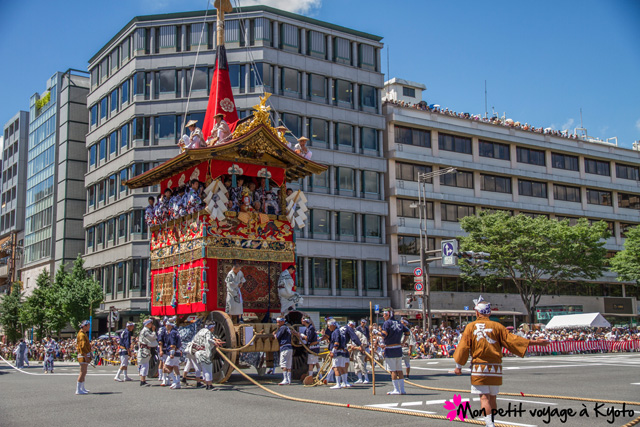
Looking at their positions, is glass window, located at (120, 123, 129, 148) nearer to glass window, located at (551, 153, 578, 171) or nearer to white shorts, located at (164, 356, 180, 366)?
white shorts, located at (164, 356, 180, 366)

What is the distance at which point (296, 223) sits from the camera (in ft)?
70.6

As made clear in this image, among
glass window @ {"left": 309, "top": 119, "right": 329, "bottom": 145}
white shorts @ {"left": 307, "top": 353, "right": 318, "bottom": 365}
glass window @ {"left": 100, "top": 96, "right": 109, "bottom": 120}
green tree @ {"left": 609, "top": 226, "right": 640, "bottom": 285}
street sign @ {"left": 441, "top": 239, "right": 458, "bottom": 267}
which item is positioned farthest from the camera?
glass window @ {"left": 100, "top": 96, "right": 109, "bottom": 120}

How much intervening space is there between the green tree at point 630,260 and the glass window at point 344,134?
24.9m

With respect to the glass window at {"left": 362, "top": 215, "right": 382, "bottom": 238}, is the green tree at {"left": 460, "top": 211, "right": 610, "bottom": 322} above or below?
below

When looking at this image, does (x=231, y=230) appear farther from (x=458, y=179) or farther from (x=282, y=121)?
(x=458, y=179)

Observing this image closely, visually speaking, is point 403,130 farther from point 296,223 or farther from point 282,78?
point 296,223

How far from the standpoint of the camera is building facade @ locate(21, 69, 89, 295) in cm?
6028

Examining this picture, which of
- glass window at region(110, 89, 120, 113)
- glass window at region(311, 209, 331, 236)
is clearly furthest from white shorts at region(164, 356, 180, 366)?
glass window at region(110, 89, 120, 113)

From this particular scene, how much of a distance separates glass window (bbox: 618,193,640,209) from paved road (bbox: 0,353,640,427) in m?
53.7

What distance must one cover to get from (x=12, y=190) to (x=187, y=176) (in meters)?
65.9

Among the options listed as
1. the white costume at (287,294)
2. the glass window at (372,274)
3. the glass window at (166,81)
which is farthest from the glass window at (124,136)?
the white costume at (287,294)

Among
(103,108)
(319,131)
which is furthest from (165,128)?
(319,131)

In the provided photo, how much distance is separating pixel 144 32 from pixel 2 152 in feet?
137

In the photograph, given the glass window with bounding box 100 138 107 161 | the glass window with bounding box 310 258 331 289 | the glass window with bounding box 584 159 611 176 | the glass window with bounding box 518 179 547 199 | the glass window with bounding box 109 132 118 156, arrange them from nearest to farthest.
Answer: the glass window with bounding box 310 258 331 289 < the glass window with bounding box 109 132 118 156 < the glass window with bounding box 100 138 107 161 < the glass window with bounding box 518 179 547 199 < the glass window with bounding box 584 159 611 176
